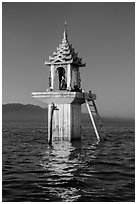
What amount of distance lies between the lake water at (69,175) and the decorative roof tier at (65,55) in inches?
379

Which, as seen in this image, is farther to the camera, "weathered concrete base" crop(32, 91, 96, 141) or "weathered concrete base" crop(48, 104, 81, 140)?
"weathered concrete base" crop(48, 104, 81, 140)

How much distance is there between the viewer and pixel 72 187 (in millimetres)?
17234

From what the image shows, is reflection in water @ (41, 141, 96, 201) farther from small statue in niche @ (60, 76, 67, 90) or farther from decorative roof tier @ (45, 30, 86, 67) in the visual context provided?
decorative roof tier @ (45, 30, 86, 67)

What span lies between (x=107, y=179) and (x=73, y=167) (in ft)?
12.2

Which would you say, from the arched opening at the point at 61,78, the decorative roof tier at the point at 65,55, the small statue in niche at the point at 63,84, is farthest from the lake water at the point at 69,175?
the decorative roof tier at the point at 65,55

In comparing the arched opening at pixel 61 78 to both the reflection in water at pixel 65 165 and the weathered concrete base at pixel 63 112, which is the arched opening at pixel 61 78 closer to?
the weathered concrete base at pixel 63 112

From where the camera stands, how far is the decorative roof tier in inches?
1417

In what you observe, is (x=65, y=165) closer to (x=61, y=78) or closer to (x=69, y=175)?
(x=69, y=175)

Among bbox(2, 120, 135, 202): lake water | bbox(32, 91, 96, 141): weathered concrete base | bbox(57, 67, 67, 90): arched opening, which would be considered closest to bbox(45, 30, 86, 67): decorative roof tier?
bbox(57, 67, 67, 90): arched opening

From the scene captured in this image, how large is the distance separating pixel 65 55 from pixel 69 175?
61.5 ft

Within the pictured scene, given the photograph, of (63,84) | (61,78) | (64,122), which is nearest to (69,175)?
(64,122)

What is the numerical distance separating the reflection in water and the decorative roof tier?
27.8 feet

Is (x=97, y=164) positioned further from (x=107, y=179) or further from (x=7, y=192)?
(x=7, y=192)

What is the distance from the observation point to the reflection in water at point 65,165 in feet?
54.1
